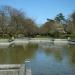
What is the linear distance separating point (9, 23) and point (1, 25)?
3.32m

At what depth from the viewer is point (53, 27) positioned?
8425cm

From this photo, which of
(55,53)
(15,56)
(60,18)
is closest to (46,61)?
(15,56)

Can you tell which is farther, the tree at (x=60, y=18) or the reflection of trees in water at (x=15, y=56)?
the tree at (x=60, y=18)

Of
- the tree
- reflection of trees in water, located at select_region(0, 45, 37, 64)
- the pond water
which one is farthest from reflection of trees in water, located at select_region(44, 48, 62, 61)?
the tree

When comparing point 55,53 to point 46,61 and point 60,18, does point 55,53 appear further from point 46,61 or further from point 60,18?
point 60,18

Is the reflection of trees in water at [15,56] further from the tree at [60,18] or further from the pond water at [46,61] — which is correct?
the tree at [60,18]

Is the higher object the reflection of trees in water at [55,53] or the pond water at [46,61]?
the pond water at [46,61]

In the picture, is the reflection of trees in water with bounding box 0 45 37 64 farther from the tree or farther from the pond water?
the tree

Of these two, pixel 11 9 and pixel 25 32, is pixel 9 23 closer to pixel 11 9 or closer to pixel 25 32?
pixel 11 9

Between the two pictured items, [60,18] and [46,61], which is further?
[60,18]

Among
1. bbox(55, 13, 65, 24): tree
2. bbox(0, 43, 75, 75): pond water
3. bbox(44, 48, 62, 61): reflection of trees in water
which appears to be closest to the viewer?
bbox(0, 43, 75, 75): pond water

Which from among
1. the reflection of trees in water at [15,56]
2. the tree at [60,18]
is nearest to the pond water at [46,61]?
the reflection of trees in water at [15,56]

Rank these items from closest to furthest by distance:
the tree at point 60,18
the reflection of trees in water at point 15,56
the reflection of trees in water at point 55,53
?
the reflection of trees in water at point 15,56
the reflection of trees in water at point 55,53
the tree at point 60,18

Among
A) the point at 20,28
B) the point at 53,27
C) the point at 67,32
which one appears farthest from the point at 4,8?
the point at 53,27
